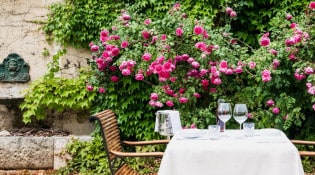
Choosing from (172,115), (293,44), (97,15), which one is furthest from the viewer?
(97,15)

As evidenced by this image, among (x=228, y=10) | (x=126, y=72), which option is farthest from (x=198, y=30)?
(x=126, y=72)

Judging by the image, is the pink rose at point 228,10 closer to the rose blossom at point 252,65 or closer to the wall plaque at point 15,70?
the rose blossom at point 252,65

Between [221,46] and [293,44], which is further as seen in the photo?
[221,46]

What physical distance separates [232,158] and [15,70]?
14.6ft

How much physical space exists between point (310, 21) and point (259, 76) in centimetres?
83

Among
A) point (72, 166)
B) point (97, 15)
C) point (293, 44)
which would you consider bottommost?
point (72, 166)

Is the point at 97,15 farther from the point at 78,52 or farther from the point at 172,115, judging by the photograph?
the point at 172,115

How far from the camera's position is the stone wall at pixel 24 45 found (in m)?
6.43

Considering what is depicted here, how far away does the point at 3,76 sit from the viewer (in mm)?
6527

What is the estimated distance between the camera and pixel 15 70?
6520 millimetres

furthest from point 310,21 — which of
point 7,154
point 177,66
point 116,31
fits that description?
point 7,154

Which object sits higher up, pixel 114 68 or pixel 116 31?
pixel 116 31

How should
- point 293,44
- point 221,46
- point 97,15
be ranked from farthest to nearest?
point 97,15, point 221,46, point 293,44

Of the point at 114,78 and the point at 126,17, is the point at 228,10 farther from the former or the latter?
the point at 114,78
